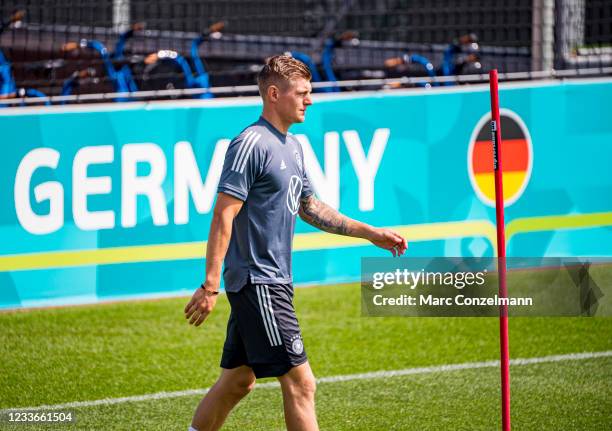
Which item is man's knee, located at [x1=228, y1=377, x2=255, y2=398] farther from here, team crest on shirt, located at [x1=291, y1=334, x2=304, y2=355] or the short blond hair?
the short blond hair

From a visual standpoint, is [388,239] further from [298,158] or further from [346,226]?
[298,158]

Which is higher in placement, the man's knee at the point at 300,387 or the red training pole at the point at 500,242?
the red training pole at the point at 500,242

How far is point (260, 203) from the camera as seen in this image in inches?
207

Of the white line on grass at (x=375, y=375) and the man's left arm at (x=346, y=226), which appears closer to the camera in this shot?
the man's left arm at (x=346, y=226)

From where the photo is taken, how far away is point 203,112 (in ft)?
31.3

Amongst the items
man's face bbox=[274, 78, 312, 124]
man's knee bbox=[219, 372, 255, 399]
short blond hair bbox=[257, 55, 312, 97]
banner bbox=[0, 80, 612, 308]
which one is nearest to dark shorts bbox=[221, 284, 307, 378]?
man's knee bbox=[219, 372, 255, 399]

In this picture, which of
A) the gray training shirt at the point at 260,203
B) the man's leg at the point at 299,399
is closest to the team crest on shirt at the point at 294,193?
the gray training shirt at the point at 260,203

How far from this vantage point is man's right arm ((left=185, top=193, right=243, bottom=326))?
505cm

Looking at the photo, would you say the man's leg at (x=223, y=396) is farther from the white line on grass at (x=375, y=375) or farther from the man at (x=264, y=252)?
the white line on grass at (x=375, y=375)

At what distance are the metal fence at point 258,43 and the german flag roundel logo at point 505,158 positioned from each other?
79 cm

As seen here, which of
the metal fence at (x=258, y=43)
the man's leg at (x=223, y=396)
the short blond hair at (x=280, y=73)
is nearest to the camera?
the short blond hair at (x=280, y=73)

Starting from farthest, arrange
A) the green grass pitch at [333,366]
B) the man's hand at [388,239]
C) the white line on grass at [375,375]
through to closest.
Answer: the white line on grass at [375,375] → the green grass pitch at [333,366] → the man's hand at [388,239]

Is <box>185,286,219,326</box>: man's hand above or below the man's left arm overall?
below

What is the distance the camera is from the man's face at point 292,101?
5324 millimetres
